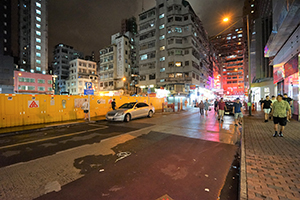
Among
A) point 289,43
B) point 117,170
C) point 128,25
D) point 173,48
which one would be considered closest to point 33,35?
point 128,25

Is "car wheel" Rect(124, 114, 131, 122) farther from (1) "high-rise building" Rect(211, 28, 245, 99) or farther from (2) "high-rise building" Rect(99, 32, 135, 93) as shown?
(1) "high-rise building" Rect(211, 28, 245, 99)

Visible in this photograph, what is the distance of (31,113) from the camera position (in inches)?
394

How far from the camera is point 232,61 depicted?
352ft

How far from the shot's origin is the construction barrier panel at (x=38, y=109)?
9039mm

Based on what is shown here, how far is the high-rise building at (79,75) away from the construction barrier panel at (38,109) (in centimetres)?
5444

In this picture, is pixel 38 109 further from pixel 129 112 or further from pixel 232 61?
pixel 232 61

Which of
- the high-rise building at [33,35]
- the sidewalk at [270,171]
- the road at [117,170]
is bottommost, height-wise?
the road at [117,170]

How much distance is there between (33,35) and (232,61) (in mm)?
121826

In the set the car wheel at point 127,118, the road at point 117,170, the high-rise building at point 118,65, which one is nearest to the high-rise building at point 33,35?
the high-rise building at point 118,65

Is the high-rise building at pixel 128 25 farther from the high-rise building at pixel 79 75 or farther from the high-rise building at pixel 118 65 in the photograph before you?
the high-rise building at pixel 79 75

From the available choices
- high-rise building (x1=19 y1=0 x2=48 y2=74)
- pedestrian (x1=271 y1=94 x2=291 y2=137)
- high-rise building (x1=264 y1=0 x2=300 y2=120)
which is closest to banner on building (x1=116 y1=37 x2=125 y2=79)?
high-rise building (x1=19 y1=0 x2=48 y2=74)

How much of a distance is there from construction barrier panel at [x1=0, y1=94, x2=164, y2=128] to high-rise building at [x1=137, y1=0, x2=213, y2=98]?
30536 millimetres

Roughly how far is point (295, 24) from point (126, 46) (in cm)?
5122

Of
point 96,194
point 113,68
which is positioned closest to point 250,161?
point 96,194
